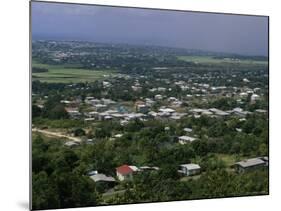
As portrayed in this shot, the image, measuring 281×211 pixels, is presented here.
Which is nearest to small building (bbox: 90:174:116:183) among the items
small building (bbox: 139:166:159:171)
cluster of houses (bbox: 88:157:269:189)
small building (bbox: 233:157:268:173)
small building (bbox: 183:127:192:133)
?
cluster of houses (bbox: 88:157:269:189)

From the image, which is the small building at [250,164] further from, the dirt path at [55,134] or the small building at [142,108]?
the dirt path at [55,134]

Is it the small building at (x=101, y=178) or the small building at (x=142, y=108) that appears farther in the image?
the small building at (x=142, y=108)

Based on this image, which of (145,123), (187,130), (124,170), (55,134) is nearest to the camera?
(55,134)

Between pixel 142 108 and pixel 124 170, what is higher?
pixel 142 108

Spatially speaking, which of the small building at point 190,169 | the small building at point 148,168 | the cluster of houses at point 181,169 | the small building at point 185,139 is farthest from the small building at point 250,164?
the small building at point 148,168

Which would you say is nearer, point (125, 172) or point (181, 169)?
point (125, 172)

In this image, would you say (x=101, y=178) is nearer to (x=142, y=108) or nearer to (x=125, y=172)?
(x=125, y=172)

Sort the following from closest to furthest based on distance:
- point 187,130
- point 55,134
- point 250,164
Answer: point 55,134
point 187,130
point 250,164

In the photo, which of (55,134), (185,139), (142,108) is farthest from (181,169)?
(55,134)
